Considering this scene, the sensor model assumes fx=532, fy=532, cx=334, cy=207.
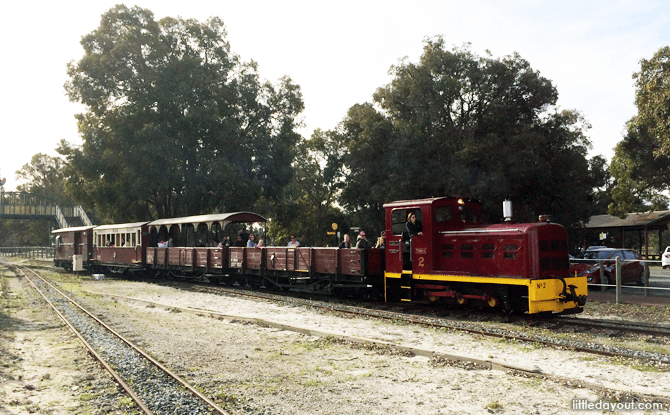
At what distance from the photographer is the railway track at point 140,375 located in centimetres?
646

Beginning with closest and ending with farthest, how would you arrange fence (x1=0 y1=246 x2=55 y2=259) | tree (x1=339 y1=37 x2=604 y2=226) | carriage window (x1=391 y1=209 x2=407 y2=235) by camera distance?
carriage window (x1=391 y1=209 x2=407 y2=235), tree (x1=339 y1=37 x2=604 y2=226), fence (x1=0 y1=246 x2=55 y2=259)

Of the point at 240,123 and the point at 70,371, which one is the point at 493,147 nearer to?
the point at 240,123

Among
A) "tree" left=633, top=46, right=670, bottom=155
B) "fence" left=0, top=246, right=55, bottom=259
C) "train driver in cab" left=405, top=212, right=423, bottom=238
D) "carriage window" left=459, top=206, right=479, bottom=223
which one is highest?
"tree" left=633, top=46, right=670, bottom=155

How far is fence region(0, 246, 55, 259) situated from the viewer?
197ft

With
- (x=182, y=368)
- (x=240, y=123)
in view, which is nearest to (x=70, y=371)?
(x=182, y=368)

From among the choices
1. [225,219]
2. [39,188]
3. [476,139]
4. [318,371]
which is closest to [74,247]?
[225,219]

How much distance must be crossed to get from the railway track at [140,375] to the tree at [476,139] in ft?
64.6

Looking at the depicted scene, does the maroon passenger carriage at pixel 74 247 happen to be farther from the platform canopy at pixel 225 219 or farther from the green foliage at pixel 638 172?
the green foliage at pixel 638 172

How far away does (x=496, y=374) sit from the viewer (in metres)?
7.46

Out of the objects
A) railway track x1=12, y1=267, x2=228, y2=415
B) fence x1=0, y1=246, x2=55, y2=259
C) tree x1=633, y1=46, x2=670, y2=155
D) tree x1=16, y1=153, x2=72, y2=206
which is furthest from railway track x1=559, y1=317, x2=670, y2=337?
tree x1=16, y1=153, x2=72, y2=206

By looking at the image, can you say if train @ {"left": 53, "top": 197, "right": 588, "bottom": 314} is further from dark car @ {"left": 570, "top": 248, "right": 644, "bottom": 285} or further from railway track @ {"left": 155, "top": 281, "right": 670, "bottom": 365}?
dark car @ {"left": 570, "top": 248, "right": 644, "bottom": 285}

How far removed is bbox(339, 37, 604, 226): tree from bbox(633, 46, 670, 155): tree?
Answer: 4.93 m

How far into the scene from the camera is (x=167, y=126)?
3491 cm

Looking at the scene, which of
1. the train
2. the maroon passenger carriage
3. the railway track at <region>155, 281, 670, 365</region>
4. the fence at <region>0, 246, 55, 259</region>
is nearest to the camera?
the railway track at <region>155, 281, 670, 365</region>
